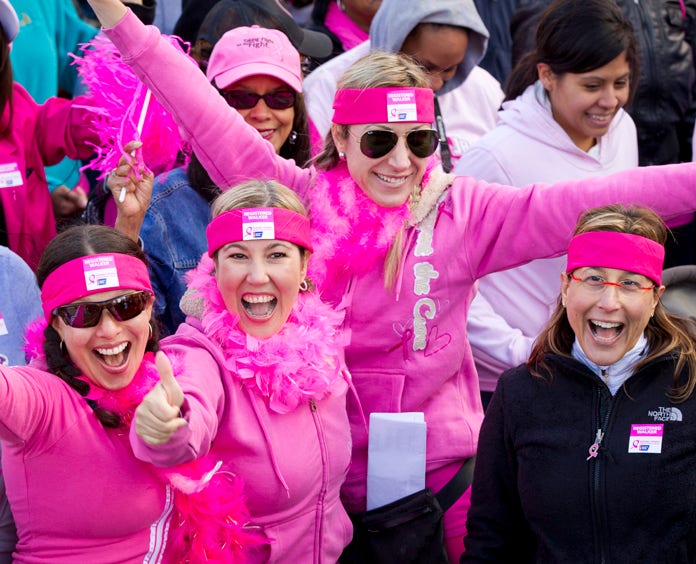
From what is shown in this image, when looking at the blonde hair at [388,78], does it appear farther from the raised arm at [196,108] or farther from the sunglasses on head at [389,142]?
the raised arm at [196,108]

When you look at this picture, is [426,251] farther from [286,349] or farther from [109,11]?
[109,11]

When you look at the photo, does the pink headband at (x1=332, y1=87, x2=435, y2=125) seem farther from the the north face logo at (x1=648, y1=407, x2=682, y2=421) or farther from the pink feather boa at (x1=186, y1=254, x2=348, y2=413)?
the the north face logo at (x1=648, y1=407, x2=682, y2=421)

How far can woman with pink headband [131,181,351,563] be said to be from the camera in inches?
120

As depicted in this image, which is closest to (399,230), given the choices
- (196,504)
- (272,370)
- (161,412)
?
(272,370)

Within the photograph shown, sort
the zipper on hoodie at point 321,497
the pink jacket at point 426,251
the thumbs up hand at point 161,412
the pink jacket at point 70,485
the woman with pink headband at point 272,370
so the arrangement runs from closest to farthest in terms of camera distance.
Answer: the thumbs up hand at point 161,412 < the pink jacket at point 70,485 < the woman with pink headband at point 272,370 < the zipper on hoodie at point 321,497 < the pink jacket at point 426,251

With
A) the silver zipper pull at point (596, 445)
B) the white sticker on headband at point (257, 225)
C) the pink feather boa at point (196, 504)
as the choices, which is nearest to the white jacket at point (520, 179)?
the silver zipper pull at point (596, 445)

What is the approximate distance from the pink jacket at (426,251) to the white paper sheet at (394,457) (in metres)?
0.07

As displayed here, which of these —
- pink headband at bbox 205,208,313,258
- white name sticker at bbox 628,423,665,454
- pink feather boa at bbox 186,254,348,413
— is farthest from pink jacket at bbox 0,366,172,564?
white name sticker at bbox 628,423,665,454

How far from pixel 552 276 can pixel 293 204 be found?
1.19 m

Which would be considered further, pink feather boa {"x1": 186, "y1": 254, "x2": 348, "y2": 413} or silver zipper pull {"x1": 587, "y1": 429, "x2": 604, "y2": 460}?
pink feather boa {"x1": 186, "y1": 254, "x2": 348, "y2": 413}

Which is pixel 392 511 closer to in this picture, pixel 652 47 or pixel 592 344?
pixel 592 344

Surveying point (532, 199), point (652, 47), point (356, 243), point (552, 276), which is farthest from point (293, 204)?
point (652, 47)

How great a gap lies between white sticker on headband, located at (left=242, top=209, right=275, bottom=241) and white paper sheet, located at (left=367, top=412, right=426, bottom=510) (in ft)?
2.03

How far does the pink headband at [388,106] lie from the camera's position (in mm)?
3322
